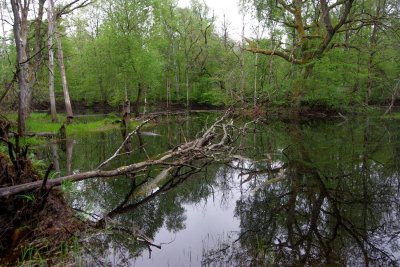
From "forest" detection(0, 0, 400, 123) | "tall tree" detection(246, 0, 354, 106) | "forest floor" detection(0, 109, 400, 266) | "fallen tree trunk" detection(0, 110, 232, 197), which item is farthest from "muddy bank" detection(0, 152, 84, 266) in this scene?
"tall tree" detection(246, 0, 354, 106)

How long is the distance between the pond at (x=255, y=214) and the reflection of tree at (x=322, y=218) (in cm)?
1

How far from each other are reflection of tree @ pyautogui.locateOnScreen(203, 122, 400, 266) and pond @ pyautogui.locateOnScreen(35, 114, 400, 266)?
0.05ft

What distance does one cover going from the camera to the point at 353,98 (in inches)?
986

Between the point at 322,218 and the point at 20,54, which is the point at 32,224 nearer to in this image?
the point at 322,218

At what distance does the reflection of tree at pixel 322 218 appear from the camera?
4.34 meters

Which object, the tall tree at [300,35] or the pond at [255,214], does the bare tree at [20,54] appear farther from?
the tall tree at [300,35]

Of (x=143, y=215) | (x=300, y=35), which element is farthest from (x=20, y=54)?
(x=300, y=35)

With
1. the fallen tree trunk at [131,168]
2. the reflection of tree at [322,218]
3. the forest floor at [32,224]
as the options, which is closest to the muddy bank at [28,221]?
the forest floor at [32,224]

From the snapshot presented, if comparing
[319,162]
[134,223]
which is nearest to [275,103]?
[319,162]

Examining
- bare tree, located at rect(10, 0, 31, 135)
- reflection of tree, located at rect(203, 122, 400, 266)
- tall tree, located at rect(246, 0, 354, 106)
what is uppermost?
tall tree, located at rect(246, 0, 354, 106)

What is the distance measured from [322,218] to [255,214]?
1.08 meters

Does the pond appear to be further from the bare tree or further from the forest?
the forest

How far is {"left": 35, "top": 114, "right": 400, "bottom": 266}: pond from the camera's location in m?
4.42

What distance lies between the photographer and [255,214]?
588 cm
